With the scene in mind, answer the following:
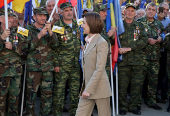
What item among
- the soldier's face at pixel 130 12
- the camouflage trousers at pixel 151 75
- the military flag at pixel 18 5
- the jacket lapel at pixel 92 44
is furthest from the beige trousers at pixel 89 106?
the camouflage trousers at pixel 151 75

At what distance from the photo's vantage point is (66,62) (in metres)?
6.07

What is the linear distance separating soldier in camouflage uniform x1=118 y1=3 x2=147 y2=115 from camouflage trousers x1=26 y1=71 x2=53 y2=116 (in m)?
1.76

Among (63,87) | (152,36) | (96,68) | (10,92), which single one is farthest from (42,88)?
(152,36)

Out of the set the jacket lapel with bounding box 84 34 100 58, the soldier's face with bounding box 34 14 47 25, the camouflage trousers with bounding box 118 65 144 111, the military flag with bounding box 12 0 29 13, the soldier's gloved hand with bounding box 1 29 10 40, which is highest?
the military flag with bounding box 12 0 29 13

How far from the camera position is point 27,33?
565cm

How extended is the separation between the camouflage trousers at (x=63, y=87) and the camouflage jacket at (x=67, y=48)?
16 cm

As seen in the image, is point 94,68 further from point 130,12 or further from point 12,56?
point 130,12

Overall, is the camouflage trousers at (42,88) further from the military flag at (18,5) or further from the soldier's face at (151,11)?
the soldier's face at (151,11)

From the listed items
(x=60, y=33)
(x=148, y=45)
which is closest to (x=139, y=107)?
(x=148, y=45)

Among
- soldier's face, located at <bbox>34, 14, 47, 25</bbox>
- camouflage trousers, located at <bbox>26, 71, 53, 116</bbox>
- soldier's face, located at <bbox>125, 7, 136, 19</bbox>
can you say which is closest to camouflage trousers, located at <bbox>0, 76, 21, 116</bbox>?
camouflage trousers, located at <bbox>26, 71, 53, 116</bbox>

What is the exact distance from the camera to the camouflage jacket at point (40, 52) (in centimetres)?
578

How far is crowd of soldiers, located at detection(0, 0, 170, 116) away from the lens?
18.4ft

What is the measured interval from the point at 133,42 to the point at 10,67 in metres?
2.91

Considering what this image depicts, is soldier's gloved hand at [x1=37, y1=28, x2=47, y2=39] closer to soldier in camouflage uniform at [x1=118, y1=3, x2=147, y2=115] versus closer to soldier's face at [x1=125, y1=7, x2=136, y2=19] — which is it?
soldier in camouflage uniform at [x1=118, y1=3, x2=147, y2=115]
